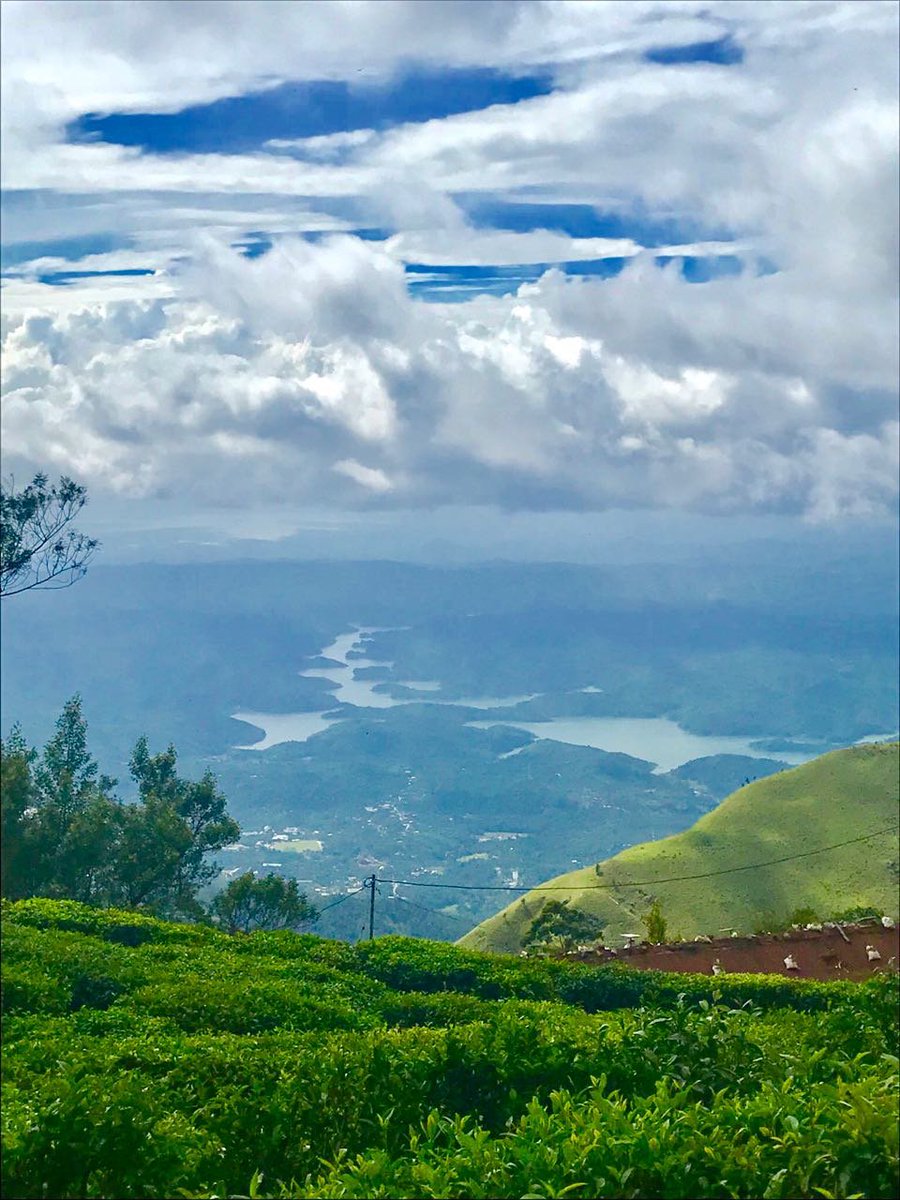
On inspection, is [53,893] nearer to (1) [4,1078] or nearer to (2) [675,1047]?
(1) [4,1078]

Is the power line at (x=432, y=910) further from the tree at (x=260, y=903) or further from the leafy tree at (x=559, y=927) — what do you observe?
the tree at (x=260, y=903)

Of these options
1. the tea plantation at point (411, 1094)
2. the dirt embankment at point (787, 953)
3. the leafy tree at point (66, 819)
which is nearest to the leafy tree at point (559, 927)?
the dirt embankment at point (787, 953)

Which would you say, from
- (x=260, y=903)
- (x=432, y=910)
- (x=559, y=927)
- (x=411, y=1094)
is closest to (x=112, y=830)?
(x=260, y=903)

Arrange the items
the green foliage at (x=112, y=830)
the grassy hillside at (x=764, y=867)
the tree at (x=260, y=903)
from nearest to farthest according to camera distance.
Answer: the green foliage at (x=112, y=830) → the tree at (x=260, y=903) → the grassy hillside at (x=764, y=867)

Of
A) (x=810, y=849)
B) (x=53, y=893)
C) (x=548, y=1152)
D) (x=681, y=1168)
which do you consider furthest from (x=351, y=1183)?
(x=810, y=849)

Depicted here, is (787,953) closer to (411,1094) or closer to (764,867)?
(411,1094)

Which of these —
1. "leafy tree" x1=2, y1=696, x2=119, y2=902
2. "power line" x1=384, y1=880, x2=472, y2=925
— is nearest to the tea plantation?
"leafy tree" x1=2, y1=696, x2=119, y2=902
